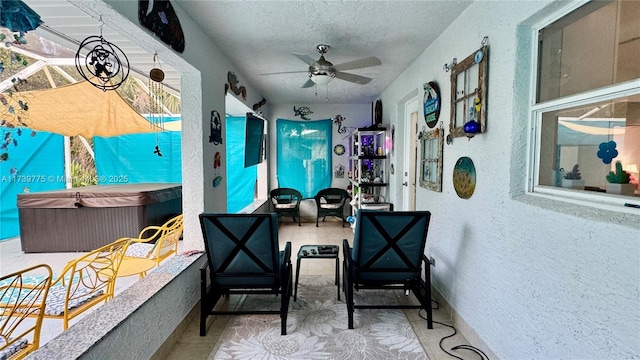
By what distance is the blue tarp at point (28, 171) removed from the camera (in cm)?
434

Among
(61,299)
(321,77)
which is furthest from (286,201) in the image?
(61,299)

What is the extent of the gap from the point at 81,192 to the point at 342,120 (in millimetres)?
4426

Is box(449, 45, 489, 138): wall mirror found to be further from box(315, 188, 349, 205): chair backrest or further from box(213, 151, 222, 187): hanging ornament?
box(315, 188, 349, 205): chair backrest

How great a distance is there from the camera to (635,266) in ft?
3.14

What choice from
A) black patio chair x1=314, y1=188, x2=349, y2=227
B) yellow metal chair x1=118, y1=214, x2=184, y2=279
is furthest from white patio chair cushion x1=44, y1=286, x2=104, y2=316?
black patio chair x1=314, y1=188, x2=349, y2=227

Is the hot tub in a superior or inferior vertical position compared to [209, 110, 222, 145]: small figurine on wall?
inferior

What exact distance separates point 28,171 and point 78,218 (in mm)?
1805

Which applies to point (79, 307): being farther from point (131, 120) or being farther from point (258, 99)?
point (258, 99)

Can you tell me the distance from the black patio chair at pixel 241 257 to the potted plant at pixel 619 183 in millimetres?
1757

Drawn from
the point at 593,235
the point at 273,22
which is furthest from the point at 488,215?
the point at 273,22

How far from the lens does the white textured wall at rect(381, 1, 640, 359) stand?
3.42 ft

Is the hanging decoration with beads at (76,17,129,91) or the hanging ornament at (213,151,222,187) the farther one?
the hanging ornament at (213,151,222,187)

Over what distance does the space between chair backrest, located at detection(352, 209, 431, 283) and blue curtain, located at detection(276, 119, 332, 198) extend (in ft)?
12.3

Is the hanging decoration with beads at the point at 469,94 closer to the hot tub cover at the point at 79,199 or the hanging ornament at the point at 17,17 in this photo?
the hanging ornament at the point at 17,17
